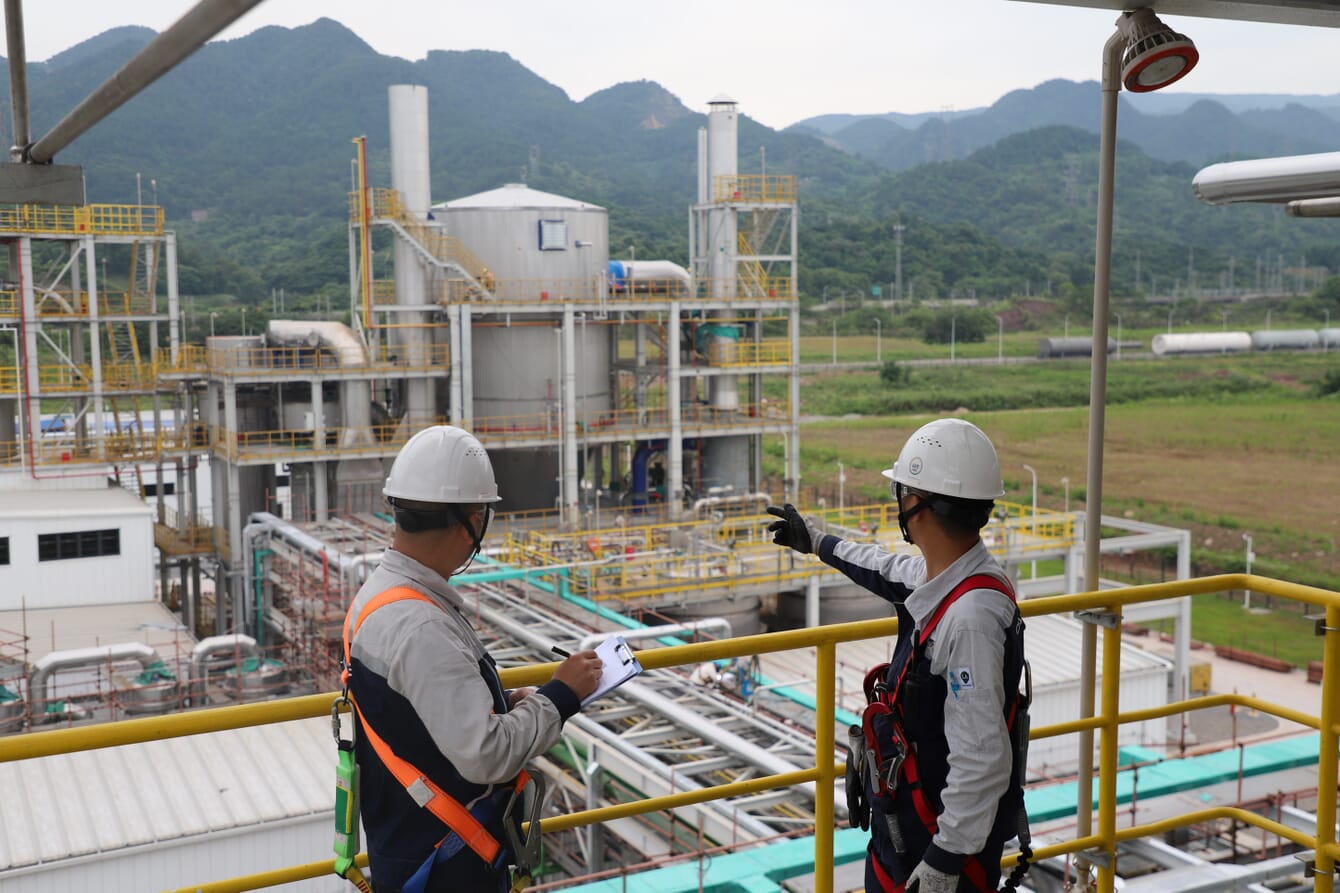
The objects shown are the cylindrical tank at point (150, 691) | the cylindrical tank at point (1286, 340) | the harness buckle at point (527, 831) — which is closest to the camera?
the harness buckle at point (527, 831)

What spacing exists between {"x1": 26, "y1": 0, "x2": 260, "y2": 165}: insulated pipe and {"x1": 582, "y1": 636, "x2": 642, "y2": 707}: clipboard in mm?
1660

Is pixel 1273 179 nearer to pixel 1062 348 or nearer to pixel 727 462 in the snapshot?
pixel 727 462

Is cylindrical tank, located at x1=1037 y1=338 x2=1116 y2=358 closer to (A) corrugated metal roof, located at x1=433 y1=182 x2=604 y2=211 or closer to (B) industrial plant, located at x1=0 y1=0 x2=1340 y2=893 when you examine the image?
(B) industrial plant, located at x1=0 y1=0 x2=1340 y2=893

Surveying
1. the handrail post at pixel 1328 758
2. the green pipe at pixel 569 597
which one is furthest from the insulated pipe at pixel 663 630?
the handrail post at pixel 1328 758

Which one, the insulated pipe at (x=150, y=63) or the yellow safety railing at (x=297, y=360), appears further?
the yellow safety railing at (x=297, y=360)

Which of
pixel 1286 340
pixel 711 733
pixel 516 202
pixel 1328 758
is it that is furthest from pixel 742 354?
pixel 1286 340

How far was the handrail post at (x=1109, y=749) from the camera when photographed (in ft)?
13.0

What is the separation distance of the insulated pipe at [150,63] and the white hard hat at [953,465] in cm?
185

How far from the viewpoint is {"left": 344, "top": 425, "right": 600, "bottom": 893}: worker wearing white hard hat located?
8.06 ft

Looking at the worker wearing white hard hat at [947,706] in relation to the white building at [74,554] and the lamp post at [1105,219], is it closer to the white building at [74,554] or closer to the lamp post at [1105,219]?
the lamp post at [1105,219]

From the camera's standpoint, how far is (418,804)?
99.5 inches

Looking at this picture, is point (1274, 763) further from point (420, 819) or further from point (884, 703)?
point (420, 819)

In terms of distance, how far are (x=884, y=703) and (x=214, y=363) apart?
2800 cm

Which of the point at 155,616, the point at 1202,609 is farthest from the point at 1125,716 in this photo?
the point at 1202,609
